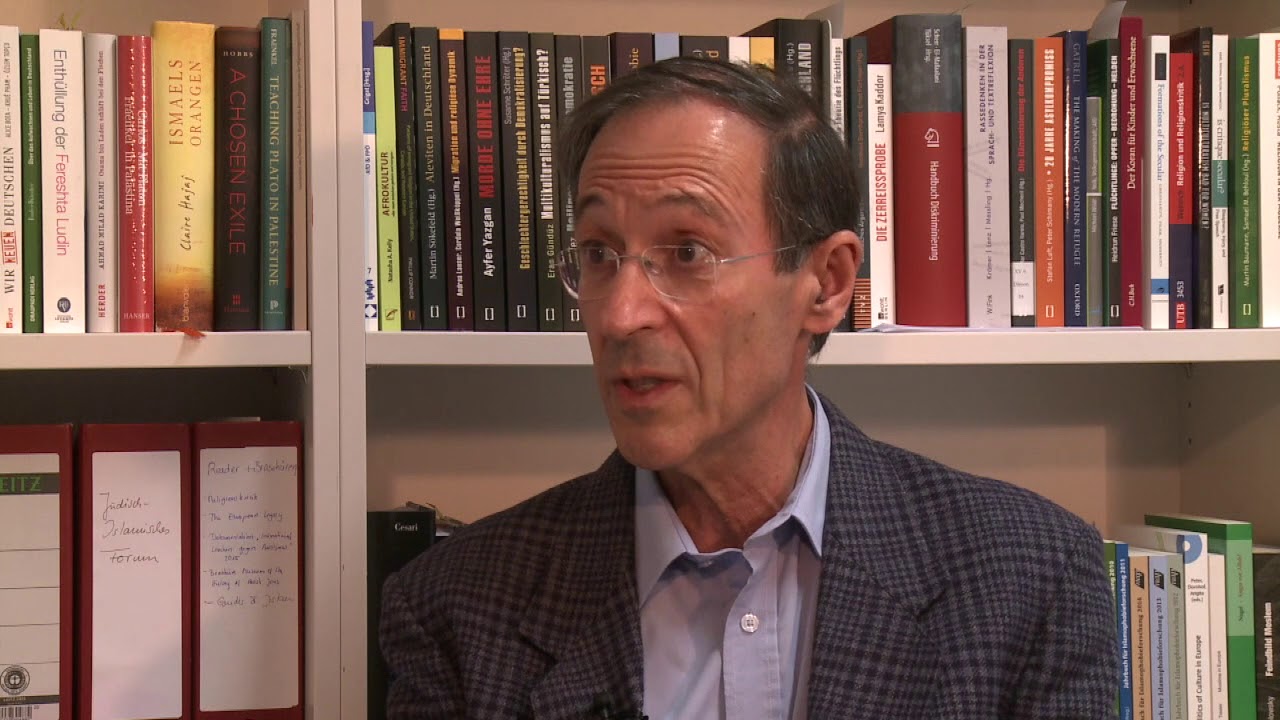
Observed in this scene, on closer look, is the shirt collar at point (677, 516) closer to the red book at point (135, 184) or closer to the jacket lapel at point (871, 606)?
the jacket lapel at point (871, 606)

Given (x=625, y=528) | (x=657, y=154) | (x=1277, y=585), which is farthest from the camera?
(x=1277, y=585)

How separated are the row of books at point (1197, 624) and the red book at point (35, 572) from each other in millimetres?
1131

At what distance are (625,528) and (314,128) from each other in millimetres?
508

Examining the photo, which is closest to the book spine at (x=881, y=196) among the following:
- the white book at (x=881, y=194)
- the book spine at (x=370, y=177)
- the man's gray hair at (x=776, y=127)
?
the white book at (x=881, y=194)

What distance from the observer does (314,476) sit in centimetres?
131

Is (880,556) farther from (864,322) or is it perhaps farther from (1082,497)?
(1082,497)

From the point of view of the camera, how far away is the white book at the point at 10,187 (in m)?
1.26

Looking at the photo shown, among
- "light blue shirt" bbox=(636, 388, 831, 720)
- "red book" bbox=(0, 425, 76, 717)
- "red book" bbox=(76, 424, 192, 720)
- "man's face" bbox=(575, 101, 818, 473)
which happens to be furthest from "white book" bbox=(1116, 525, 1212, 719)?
"red book" bbox=(0, 425, 76, 717)

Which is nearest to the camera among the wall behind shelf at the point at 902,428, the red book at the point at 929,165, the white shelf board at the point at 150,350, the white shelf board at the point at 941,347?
the white shelf board at the point at 150,350

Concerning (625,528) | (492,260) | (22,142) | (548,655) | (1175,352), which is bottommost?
(548,655)

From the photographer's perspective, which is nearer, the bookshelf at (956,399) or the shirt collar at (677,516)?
the shirt collar at (677,516)

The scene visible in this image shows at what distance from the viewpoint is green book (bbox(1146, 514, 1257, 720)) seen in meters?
1.53

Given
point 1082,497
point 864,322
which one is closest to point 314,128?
point 864,322

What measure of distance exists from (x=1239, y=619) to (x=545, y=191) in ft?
3.14
